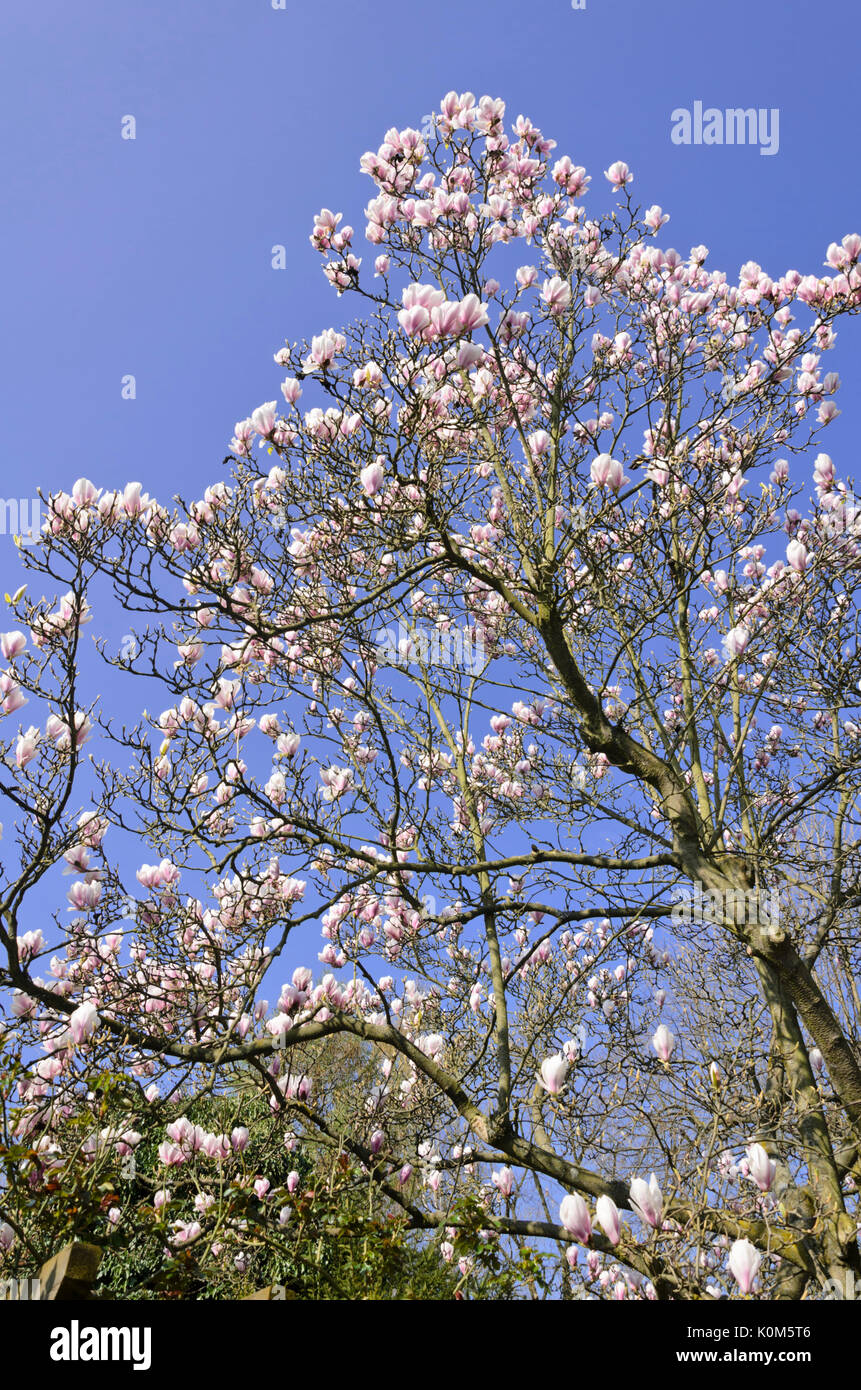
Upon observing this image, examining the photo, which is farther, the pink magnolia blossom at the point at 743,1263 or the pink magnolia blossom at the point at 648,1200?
the pink magnolia blossom at the point at 648,1200

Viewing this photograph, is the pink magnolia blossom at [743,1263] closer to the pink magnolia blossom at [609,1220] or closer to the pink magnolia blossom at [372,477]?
the pink magnolia blossom at [609,1220]

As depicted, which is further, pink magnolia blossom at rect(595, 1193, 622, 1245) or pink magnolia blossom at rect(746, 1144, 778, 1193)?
pink magnolia blossom at rect(746, 1144, 778, 1193)

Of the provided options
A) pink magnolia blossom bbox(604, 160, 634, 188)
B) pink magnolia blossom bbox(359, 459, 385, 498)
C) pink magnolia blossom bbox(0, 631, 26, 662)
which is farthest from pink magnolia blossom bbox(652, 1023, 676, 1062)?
pink magnolia blossom bbox(604, 160, 634, 188)

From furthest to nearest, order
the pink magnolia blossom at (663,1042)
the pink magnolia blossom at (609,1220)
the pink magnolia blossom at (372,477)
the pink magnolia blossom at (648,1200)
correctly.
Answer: the pink magnolia blossom at (372,477) < the pink magnolia blossom at (663,1042) < the pink magnolia blossom at (648,1200) < the pink magnolia blossom at (609,1220)

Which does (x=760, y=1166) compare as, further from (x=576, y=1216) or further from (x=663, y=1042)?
(x=576, y=1216)

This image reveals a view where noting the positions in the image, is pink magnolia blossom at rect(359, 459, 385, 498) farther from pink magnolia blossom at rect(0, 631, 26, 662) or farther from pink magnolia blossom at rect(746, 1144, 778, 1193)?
pink magnolia blossom at rect(746, 1144, 778, 1193)

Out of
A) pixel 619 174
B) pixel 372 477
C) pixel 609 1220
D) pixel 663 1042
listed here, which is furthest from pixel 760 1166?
pixel 619 174

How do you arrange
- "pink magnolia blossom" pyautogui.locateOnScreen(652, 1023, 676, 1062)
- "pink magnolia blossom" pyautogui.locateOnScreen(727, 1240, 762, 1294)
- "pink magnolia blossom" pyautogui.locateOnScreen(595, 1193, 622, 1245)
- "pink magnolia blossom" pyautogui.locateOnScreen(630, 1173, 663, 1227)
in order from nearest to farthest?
"pink magnolia blossom" pyautogui.locateOnScreen(727, 1240, 762, 1294) < "pink magnolia blossom" pyautogui.locateOnScreen(595, 1193, 622, 1245) < "pink magnolia blossom" pyautogui.locateOnScreen(630, 1173, 663, 1227) < "pink magnolia blossom" pyautogui.locateOnScreen(652, 1023, 676, 1062)

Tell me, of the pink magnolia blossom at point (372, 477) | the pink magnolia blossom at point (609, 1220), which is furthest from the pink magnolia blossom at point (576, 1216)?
the pink magnolia blossom at point (372, 477)

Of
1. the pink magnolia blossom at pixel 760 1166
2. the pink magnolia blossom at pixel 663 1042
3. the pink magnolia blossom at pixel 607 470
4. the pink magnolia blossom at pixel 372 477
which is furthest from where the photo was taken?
the pink magnolia blossom at pixel 607 470

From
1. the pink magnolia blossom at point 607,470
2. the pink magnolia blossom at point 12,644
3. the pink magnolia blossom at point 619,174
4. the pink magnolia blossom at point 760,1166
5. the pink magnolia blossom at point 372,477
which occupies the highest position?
the pink magnolia blossom at point 619,174

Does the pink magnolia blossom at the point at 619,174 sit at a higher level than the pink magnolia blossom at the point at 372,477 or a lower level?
higher
